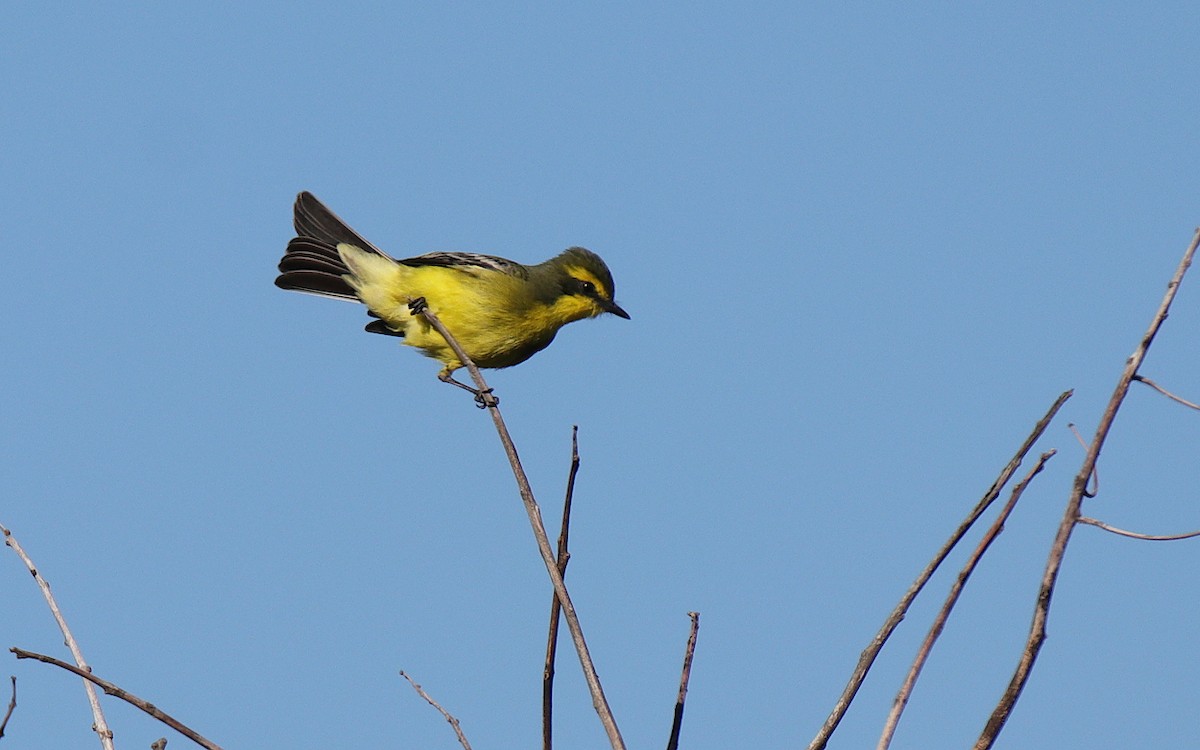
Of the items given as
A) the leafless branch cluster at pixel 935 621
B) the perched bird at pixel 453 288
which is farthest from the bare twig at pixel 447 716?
the perched bird at pixel 453 288

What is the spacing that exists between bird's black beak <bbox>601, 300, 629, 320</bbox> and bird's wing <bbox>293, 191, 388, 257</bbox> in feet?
5.89

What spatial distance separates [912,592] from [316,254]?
7.34m

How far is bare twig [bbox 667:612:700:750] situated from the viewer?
2568 millimetres

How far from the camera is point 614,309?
Result: 9.00m

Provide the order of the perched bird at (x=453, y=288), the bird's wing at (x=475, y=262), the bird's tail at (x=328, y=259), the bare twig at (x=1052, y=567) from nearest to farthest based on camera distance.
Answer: the bare twig at (x=1052, y=567) < the perched bird at (x=453, y=288) < the bird's wing at (x=475, y=262) < the bird's tail at (x=328, y=259)

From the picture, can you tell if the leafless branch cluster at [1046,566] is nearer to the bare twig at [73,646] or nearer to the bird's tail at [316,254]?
the bare twig at [73,646]

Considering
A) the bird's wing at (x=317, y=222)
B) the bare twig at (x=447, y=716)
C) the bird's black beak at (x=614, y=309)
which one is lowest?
the bare twig at (x=447, y=716)

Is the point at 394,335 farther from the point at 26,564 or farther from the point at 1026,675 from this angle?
the point at 1026,675

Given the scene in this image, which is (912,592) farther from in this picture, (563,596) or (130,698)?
(130,698)

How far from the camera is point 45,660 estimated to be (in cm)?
268

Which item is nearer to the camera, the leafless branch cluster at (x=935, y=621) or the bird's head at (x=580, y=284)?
the leafless branch cluster at (x=935, y=621)

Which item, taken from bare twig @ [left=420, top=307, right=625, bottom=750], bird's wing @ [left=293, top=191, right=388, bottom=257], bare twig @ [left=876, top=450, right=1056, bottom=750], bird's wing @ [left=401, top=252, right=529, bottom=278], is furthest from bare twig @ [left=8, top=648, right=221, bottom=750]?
bird's wing @ [left=293, top=191, right=388, bottom=257]

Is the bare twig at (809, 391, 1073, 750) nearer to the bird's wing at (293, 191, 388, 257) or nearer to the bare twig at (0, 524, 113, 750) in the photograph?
the bare twig at (0, 524, 113, 750)

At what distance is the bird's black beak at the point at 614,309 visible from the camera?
8930 millimetres
